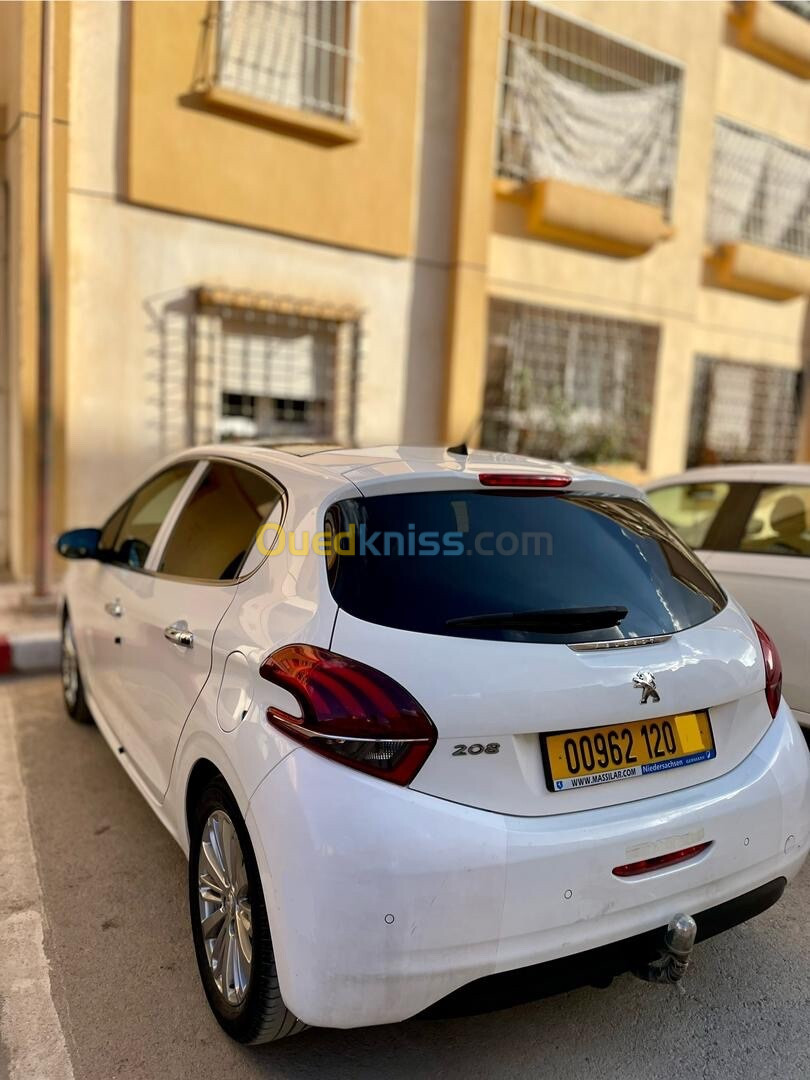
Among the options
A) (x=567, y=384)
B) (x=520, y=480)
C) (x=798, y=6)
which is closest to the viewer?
(x=520, y=480)

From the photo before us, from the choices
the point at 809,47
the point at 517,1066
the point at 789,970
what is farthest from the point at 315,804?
the point at 809,47

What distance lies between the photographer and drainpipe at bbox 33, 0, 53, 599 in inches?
249

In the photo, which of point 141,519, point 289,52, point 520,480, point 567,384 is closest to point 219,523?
point 141,519

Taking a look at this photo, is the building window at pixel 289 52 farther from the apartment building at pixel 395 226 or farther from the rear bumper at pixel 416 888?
the rear bumper at pixel 416 888

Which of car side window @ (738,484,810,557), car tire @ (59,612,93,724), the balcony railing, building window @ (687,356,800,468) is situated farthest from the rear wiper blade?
the balcony railing

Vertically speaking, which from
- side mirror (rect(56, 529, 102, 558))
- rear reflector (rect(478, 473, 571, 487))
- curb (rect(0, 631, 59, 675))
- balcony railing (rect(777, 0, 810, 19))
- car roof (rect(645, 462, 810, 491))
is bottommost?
curb (rect(0, 631, 59, 675))

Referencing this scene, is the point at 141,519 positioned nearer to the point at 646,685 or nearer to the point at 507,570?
the point at 507,570

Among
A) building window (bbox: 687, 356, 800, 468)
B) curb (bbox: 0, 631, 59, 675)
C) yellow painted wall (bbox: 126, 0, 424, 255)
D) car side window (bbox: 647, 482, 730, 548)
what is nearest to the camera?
car side window (bbox: 647, 482, 730, 548)

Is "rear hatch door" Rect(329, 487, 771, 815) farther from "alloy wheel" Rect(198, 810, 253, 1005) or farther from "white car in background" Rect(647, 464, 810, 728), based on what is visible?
"white car in background" Rect(647, 464, 810, 728)

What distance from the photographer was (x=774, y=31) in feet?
36.3

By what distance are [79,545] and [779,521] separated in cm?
340

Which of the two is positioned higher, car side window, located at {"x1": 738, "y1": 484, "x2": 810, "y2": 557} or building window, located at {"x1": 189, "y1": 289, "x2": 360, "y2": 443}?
building window, located at {"x1": 189, "y1": 289, "x2": 360, "y2": 443}

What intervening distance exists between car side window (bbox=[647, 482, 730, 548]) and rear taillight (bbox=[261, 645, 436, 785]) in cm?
304

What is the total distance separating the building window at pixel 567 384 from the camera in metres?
9.71
